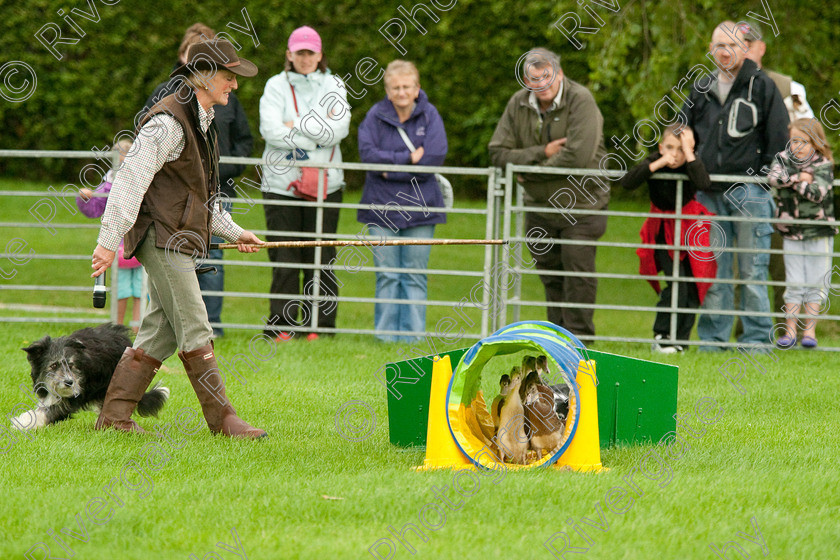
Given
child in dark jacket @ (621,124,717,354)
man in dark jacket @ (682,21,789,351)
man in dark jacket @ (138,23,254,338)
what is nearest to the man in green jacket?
child in dark jacket @ (621,124,717,354)

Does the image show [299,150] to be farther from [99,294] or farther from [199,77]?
[99,294]

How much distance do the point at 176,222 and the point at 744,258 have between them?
199 inches

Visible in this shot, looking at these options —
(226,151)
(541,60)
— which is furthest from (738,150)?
(226,151)

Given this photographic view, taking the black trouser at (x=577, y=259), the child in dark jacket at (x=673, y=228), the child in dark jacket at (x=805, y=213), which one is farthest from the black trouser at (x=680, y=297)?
the child in dark jacket at (x=805, y=213)

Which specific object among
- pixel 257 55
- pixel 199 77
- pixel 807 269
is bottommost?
pixel 807 269

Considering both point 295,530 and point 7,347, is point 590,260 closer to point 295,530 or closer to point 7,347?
point 7,347

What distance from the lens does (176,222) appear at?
5.17m

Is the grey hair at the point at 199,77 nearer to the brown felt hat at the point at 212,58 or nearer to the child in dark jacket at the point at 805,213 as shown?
the brown felt hat at the point at 212,58

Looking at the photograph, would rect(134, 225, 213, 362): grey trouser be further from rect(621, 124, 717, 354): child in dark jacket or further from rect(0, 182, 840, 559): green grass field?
rect(621, 124, 717, 354): child in dark jacket

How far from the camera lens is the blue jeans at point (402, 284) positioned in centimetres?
859

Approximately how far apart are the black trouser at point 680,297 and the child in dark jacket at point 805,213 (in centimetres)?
72

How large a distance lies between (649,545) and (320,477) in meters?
1.49

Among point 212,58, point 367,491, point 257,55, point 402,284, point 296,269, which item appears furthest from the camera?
point 257,55

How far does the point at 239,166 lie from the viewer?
8852 mm
